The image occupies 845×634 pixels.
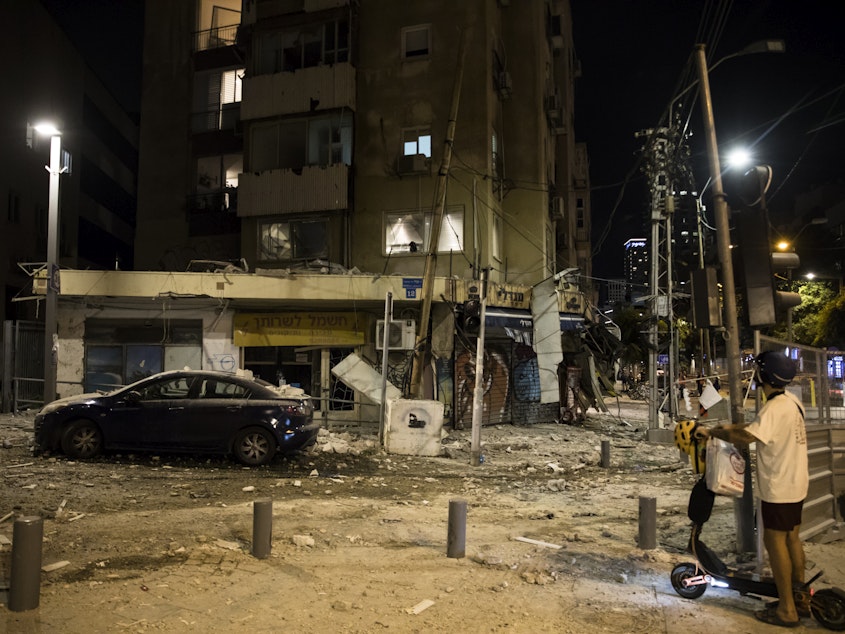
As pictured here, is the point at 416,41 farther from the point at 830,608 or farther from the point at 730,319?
the point at 830,608

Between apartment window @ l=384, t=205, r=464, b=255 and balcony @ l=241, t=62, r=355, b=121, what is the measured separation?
13.3 ft

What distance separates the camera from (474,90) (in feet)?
63.2

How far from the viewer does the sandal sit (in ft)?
14.5

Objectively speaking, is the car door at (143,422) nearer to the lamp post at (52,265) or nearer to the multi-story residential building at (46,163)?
the lamp post at (52,265)

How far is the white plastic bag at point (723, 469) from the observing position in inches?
190

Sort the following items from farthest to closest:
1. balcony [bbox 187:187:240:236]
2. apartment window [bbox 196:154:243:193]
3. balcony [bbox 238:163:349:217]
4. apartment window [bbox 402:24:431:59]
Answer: apartment window [bbox 196:154:243:193] → balcony [bbox 187:187:240:236] → apartment window [bbox 402:24:431:59] → balcony [bbox 238:163:349:217]

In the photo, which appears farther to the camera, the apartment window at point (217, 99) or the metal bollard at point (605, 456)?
the apartment window at point (217, 99)

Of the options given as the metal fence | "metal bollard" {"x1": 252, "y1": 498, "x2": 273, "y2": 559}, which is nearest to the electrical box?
"metal bollard" {"x1": 252, "y1": 498, "x2": 273, "y2": 559}

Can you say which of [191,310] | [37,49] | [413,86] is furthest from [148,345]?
[37,49]

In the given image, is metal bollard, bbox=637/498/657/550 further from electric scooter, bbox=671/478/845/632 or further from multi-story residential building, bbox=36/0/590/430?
multi-story residential building, bbox=36/0/590/430

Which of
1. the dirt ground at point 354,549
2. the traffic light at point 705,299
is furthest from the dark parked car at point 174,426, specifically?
the traffic light at point 705,299

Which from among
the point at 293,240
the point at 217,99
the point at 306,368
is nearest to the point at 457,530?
the point at 306,368

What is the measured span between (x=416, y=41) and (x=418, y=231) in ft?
20.7

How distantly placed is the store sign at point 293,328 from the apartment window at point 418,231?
3422mm
